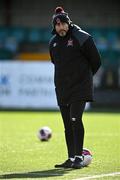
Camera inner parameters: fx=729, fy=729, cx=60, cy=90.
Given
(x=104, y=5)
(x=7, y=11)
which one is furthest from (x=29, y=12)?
(x=104, y=5)

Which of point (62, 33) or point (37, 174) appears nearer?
point (37, 174)

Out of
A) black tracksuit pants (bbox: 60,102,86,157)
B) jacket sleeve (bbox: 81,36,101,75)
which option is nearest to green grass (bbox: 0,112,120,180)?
black tracksuit pants (bbox: 60,102,86,157)

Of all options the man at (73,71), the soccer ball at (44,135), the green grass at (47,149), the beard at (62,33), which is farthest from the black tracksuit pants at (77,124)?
the soccer ball at (44,135)

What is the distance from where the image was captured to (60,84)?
32.4 feet

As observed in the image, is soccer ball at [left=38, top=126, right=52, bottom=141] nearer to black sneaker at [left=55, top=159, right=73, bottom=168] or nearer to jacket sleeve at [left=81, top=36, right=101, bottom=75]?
black sneaker at [left=55, top=159, right=73, bottom=168]

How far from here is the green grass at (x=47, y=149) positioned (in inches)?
363

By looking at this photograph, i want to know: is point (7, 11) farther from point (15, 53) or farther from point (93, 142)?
point (93, 142)

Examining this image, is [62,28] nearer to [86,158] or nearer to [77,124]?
[77,124]

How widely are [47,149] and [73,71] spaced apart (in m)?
2.98

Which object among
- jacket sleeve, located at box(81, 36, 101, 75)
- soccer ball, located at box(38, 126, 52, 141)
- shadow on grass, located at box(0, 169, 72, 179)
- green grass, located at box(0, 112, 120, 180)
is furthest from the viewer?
soccer ball, located at box(38, 126, 52, 141)

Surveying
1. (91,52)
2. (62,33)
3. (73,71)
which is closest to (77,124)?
(73,71)

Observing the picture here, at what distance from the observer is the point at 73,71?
32.1ft

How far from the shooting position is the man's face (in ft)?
31.6

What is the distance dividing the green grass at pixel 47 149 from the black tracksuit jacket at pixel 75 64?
3.25 feet
